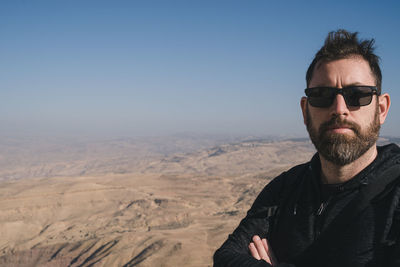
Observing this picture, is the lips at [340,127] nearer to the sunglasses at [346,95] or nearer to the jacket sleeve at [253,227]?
the sunglasses at [346,95]

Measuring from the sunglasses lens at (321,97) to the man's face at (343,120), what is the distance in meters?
0.03

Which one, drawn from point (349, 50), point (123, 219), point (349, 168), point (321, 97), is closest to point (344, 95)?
point (321, 97)

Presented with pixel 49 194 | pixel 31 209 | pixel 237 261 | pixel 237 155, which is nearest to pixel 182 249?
pixel 237 261

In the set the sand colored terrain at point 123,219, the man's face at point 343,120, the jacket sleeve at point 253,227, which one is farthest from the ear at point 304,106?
the sand colored terrain at point 123,219

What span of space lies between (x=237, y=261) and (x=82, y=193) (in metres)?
33.0

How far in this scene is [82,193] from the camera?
105ft

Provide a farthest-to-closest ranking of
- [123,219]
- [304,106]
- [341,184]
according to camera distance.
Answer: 1. [123,219]
2. [304,106]
3. [341,184]

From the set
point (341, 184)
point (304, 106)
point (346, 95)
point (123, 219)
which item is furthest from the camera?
point (123, 219)

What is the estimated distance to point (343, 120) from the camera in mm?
1959

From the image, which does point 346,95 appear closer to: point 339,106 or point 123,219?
point 339,106

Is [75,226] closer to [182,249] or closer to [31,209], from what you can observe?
[31,209]

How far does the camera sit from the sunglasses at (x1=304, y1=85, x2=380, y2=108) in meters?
1.96

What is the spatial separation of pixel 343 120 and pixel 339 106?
0.09 meters

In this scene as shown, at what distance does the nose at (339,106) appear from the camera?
77.4 inches
